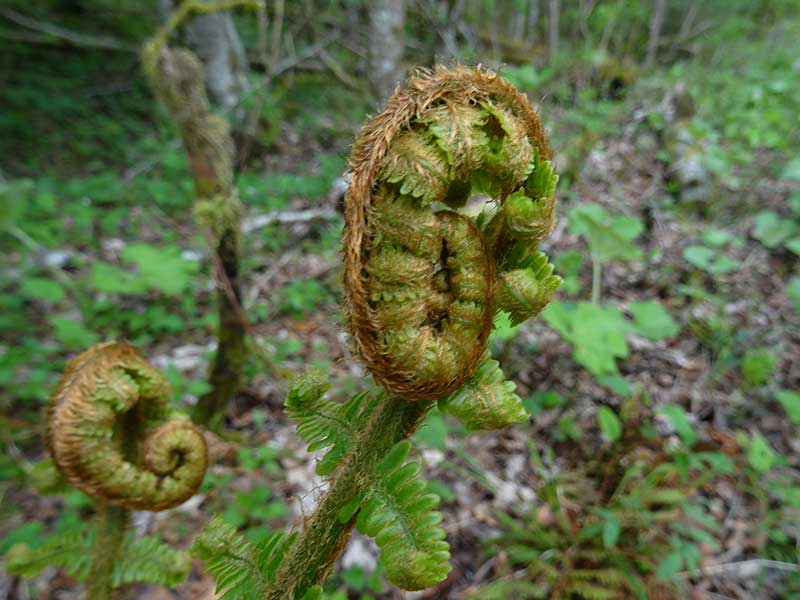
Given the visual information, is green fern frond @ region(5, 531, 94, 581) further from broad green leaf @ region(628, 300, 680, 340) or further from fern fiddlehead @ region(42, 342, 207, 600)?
broad green leaf @ region(628, 300, 680, 340)

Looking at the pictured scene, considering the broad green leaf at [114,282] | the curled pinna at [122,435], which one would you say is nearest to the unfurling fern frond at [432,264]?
the curled pinna at [122,435]

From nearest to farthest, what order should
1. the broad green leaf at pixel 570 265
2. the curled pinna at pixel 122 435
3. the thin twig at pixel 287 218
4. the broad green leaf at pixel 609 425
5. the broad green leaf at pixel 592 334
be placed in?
the curled pinna at pixel 122 435 < the broad green leaf at pixel 609 425 < the broad green leaf at pixel 592 334 < the broad green leaf at pixel 570 265 < the thin twig at pixel 287 218

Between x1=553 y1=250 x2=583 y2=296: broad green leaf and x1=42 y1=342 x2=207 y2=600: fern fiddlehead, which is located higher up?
x1=42 y1=342 x2=207 y2=600: fern fiddlehead

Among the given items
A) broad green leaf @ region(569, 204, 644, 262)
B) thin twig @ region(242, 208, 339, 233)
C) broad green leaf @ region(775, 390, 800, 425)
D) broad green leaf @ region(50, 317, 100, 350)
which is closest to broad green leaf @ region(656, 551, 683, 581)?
broad green leaf @ region(775, 390, 800, 425)

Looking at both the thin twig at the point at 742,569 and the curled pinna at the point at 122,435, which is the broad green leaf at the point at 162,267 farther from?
the thin twig at the point at 742,569

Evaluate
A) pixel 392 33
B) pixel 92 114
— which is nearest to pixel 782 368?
pixel 392 33

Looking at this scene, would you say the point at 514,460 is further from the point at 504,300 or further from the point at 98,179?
the point at 98,179
